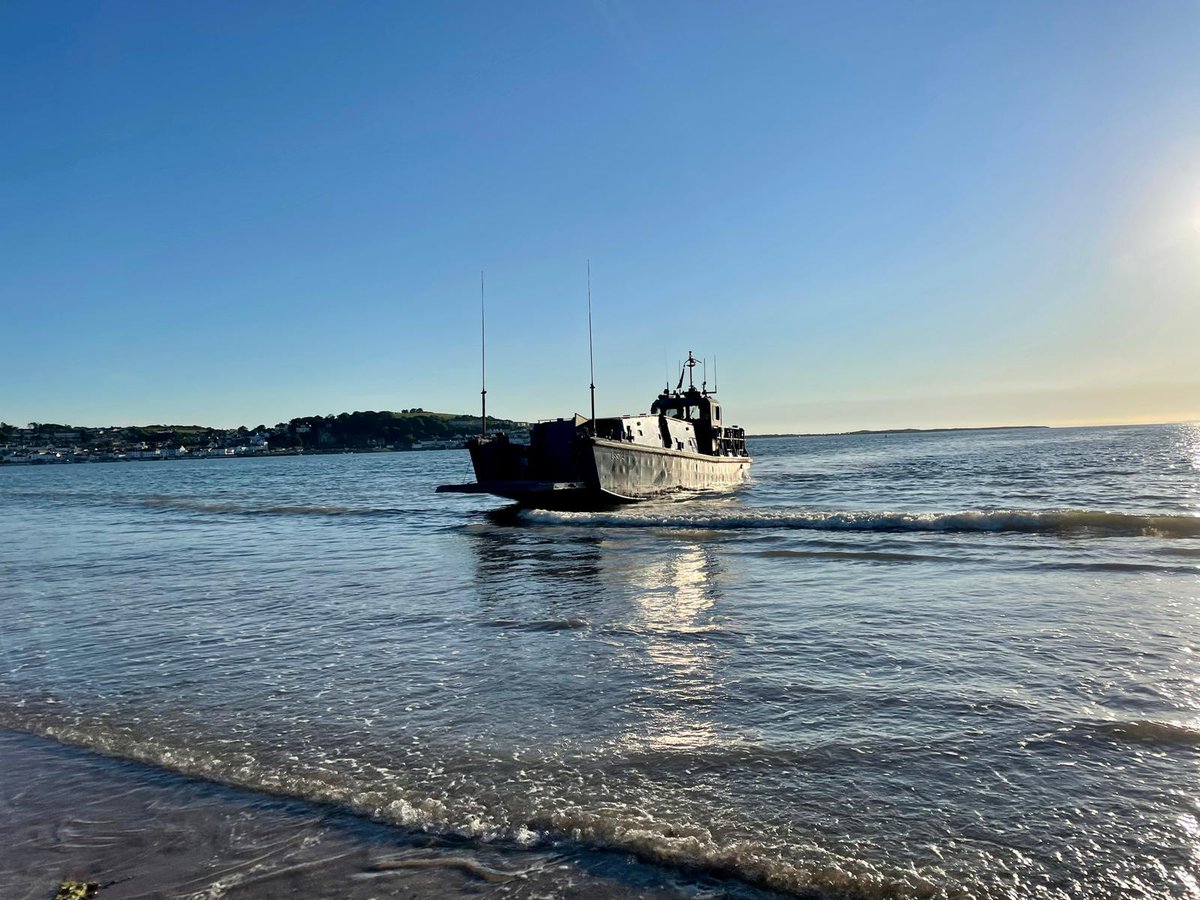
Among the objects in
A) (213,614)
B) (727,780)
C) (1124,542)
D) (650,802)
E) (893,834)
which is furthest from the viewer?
(1124,542)

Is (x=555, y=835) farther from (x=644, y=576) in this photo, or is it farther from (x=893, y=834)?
(x=644, y=576)

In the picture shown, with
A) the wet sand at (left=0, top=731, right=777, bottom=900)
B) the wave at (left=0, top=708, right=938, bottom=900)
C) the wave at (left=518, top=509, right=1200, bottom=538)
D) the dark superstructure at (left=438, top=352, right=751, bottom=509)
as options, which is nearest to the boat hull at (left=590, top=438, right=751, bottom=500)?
the dark superstructure at (left=438, top=352, right=751, bottom=509)

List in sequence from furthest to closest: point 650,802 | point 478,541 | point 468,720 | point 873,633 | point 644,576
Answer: point 478,541 → point 644,576 → point 873,633 → point 468,720 → point 650,802

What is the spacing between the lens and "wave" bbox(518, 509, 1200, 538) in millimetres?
16000

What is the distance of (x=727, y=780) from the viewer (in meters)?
4.05

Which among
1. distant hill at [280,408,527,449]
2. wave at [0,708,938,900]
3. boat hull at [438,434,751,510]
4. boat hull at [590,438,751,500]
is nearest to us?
wave at [0,708,938,900]

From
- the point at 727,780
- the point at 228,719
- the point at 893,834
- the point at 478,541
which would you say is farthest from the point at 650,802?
the point at 478,541

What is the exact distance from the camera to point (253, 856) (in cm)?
337

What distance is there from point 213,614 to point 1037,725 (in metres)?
8.89

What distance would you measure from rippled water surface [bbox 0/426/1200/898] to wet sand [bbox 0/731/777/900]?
0.04 metres

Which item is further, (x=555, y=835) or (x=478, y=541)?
(x=478, y=541)

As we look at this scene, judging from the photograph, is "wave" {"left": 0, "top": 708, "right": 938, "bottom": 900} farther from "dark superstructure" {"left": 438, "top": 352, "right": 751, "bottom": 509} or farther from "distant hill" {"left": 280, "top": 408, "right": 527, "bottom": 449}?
"distant hill" {"left": 280, "top": 408, "right": 527, "bottom": 449}

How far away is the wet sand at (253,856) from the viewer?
3.08 m

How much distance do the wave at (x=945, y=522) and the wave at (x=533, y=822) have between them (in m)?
15.3
